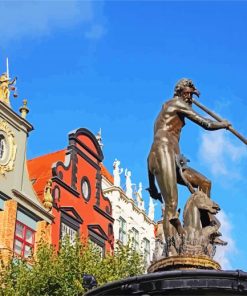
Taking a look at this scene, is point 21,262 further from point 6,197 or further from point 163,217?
point 163,217

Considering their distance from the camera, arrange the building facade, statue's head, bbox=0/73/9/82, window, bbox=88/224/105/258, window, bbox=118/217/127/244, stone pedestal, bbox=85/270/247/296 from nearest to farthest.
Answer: stone pedestal, bbox=85/270/247/296
the building facade
statue's head, bbox=0/73/9/82
window, bbox=88/224/105/258
window, bbox=118/217/127/244

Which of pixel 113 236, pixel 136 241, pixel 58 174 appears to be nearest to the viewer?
pixel 58 174

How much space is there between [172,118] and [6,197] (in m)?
18.8

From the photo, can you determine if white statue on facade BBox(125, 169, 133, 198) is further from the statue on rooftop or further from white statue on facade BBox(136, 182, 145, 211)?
the statue on rooftop

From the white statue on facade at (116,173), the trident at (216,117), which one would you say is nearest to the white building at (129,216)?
the white statue on facade at (116,173)

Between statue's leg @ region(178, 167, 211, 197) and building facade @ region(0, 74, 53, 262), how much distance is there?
17.9 metres

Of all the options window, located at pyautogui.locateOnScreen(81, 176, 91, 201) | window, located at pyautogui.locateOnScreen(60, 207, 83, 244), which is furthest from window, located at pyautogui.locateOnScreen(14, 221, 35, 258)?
window, located at pyautogui.locateOnScreen(81, 176, 91, 201)

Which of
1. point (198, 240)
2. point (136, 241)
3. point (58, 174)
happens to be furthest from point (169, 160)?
point (136, 241)

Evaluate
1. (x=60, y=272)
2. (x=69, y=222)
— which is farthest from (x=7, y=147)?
(x=60, y=272)

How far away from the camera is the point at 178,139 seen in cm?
1042

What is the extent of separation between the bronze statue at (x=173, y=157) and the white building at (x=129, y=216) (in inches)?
1006

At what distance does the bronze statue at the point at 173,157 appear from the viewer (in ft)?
32.6

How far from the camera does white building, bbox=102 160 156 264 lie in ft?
122

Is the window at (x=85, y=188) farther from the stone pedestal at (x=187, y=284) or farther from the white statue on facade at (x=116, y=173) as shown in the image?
the stone pedestal at (x=187, y=284)
